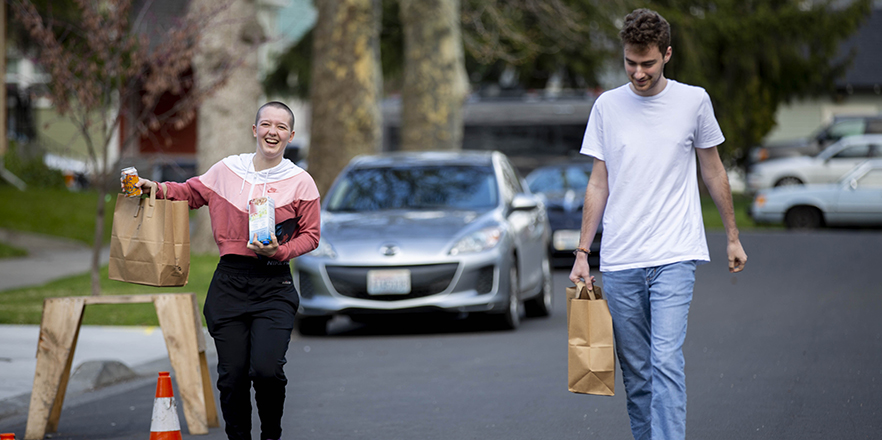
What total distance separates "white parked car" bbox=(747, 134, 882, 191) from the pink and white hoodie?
83.7 ft

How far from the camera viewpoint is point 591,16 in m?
33.4

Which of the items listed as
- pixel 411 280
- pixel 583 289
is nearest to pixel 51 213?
pixel 411 280

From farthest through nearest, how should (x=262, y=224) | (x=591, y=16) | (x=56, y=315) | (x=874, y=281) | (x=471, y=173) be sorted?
(x=591, y=16), (x=874, y=281), (x=471, y=173), (x=56, y=315), (x=262, y=224)

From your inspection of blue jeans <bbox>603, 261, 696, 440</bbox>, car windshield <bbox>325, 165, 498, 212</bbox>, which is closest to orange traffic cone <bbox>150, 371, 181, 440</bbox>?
blue jeans <bbox>603, 261, 696, 440</bbox>

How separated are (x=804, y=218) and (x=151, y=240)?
2105cm

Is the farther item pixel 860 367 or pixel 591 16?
pixel 591 16

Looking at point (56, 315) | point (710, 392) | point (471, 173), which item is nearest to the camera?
point (56, 315)

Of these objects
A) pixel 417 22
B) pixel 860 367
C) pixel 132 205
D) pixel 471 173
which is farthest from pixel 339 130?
pixel 132 205

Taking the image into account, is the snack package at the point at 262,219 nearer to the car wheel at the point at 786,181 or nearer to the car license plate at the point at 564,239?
the car license plate at the point at 564,239

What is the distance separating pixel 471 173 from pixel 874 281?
20.1 ft

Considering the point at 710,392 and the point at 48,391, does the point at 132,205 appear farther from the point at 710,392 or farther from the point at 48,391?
the point at 710,392

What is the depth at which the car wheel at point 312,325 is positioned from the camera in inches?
430

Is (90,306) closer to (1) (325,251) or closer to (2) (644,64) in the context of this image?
(1) (325,251)

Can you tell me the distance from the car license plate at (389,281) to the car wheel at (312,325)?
85 centimetres
